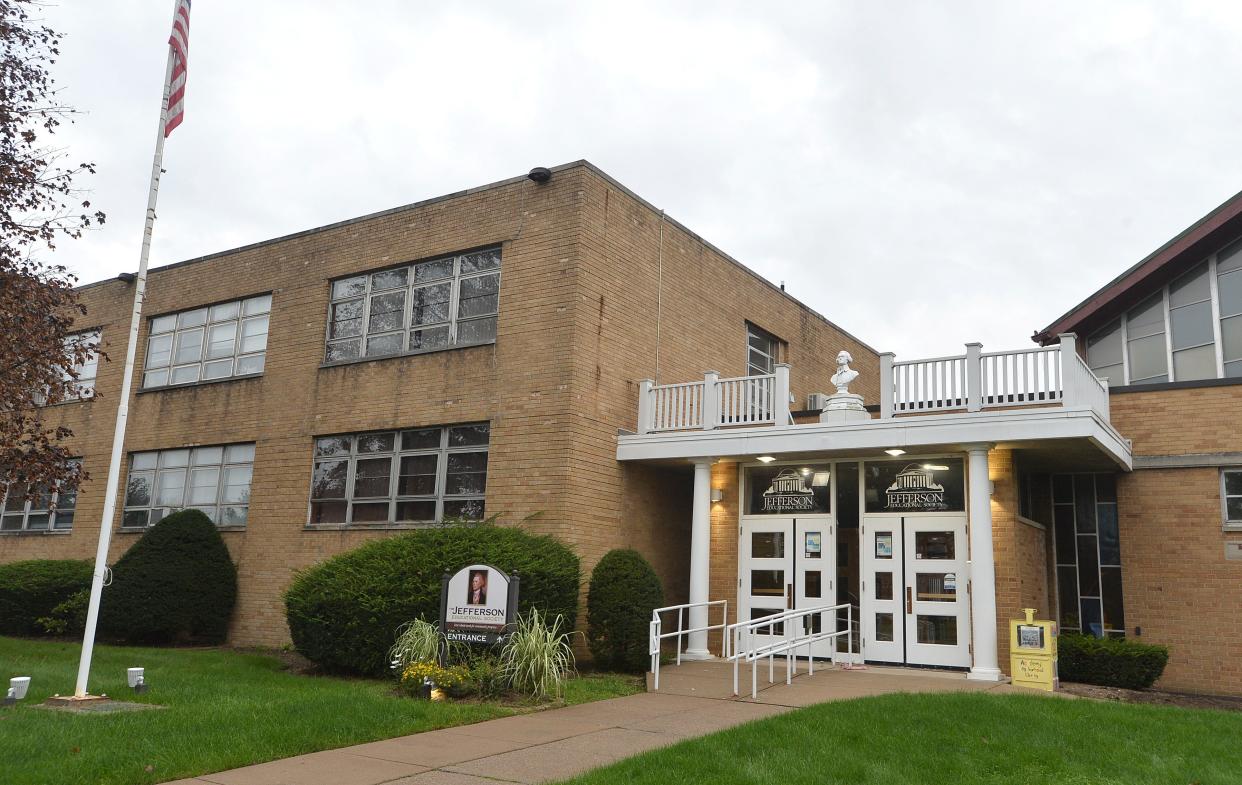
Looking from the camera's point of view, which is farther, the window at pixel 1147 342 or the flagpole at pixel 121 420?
the window at pixel 1147 342

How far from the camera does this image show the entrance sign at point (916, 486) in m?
14.4

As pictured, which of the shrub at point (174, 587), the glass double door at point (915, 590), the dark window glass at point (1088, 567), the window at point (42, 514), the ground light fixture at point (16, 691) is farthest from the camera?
the window at point (42, 514)

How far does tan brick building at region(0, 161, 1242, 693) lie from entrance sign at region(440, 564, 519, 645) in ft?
10.7

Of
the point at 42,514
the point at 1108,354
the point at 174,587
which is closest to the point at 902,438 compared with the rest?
the point at 1108,354

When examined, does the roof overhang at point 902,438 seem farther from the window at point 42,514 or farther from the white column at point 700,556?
the window at point 42,514

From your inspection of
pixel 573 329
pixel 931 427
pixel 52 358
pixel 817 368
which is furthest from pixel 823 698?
pixel 817 368

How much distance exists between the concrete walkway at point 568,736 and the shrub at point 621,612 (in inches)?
23.2

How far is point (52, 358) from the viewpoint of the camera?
1348 cm

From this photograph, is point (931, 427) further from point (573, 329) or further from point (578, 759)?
point (578, 759)

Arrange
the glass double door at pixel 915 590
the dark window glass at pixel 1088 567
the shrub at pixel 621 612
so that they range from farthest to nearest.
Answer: the dark window glass at pixel 1088 567 → the glass double door at pixel 915 590 → the shrub at pixel 621 612

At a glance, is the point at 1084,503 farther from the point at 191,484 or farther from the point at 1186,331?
the point at 191,484

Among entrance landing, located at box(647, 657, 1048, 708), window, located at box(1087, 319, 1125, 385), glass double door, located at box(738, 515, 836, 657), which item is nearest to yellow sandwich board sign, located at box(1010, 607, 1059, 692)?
entrance landing, located at box(647, 657, 1048, 708)

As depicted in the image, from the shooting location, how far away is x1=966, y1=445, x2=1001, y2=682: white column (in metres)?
13.0

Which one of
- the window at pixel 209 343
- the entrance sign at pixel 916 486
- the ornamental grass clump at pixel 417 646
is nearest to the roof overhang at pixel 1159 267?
the entrance sign at pixel 916 486
